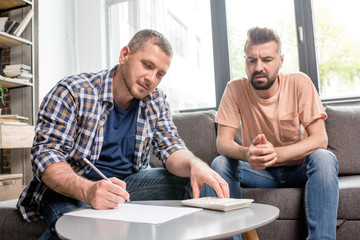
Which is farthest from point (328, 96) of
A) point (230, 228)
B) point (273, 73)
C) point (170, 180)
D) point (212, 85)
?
point (230, 228)

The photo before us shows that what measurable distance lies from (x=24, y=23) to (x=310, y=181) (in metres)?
2.83

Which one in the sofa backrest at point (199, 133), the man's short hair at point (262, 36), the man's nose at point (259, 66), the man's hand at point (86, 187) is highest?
the man's short hair at point (262, 36)

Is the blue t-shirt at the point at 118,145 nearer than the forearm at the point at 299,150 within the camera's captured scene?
Yes

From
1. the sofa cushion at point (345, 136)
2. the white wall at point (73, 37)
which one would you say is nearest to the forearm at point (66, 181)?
the sofa cushion at point (345, 136)

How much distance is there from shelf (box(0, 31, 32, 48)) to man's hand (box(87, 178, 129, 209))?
250 centimetres

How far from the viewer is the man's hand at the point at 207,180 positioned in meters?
1.03

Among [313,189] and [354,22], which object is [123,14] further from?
[313,189]

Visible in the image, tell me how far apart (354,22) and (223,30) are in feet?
3.71

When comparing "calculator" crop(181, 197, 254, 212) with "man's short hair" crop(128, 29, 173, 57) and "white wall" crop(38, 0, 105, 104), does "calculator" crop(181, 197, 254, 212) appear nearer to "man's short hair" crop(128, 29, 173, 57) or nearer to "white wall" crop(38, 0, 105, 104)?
"man's short hair" crop(128, 29, 173, 57)

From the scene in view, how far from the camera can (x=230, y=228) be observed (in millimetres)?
674

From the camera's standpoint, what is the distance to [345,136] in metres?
2.06

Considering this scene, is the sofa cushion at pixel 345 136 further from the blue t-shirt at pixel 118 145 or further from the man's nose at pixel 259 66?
the blue t-shirt at pixel 118 145

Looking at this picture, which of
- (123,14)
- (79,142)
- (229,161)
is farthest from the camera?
(123,14)

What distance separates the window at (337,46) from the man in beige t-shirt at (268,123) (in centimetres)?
126
